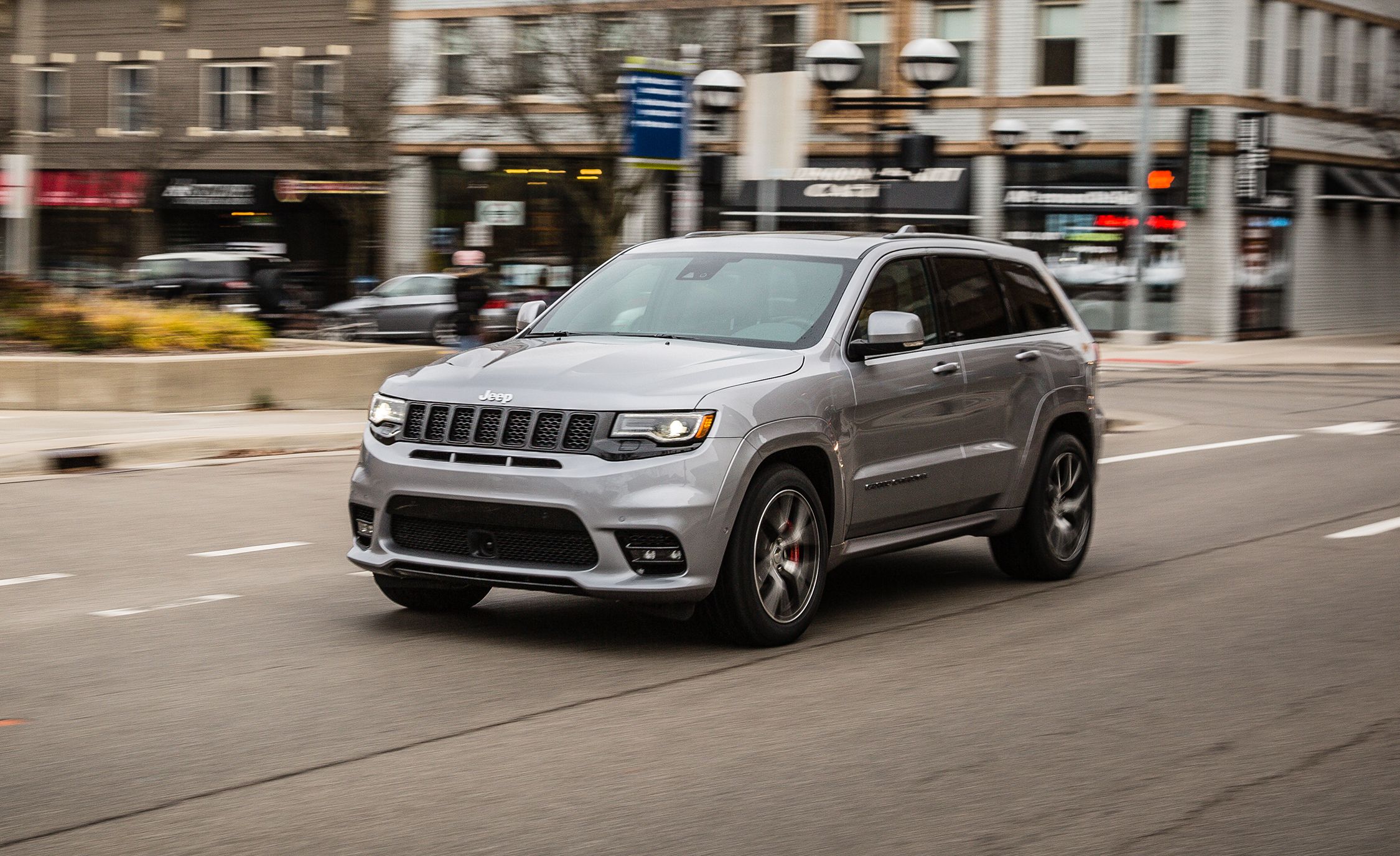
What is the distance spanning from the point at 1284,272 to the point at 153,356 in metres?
29.3

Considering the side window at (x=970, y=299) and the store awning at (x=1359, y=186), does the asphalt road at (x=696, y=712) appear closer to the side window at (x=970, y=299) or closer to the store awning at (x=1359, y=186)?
the side window at (x=970, y=299)

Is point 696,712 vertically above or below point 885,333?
below

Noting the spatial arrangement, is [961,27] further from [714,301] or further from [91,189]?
[714,301]

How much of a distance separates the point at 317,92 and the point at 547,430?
40.7 meters

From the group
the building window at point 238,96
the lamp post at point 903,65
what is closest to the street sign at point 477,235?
the building window at point 238,96

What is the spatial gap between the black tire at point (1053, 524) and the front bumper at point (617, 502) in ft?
8.85

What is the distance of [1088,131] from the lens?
38312 millimetres

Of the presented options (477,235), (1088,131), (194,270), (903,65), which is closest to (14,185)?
(903,65)

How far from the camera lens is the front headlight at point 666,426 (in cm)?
684

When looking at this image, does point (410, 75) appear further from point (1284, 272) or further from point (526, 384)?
point (526, 384)

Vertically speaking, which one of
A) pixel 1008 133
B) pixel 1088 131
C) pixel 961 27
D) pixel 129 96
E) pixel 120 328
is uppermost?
pixel 961 27

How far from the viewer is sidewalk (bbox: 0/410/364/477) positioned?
1388 centimetres

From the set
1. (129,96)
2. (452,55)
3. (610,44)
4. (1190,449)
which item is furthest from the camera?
(129,96)

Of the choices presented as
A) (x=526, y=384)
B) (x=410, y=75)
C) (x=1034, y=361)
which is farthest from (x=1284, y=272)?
(x=526, y=384)
